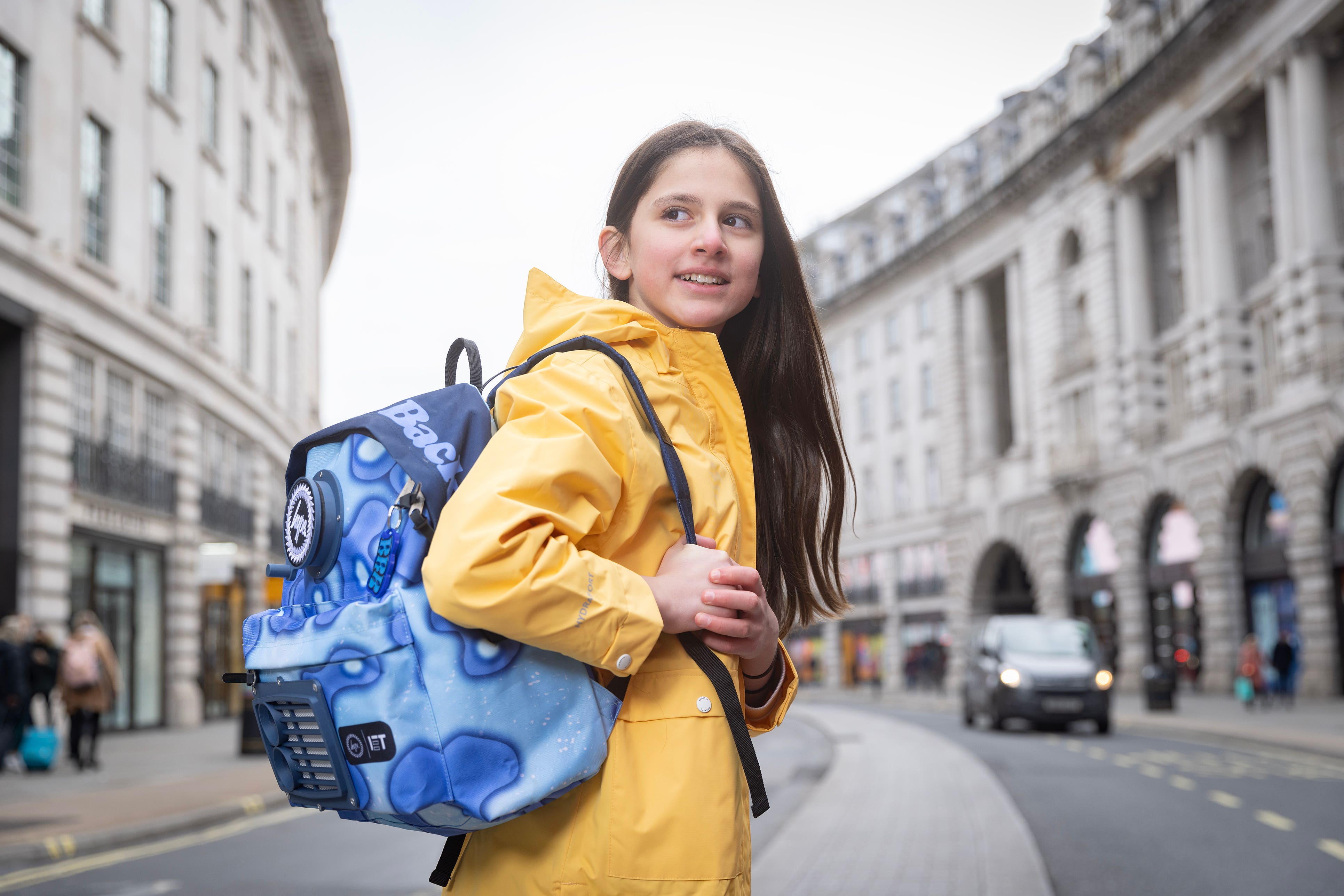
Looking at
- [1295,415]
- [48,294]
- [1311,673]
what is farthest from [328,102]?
[1311,673]

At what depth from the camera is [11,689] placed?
13.8 m

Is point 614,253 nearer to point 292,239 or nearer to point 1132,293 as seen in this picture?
point 292,239

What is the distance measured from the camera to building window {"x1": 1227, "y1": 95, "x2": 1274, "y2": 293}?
31.6 meters

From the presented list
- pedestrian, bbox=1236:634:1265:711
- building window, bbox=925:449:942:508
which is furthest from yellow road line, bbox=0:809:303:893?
building window, bbox=925:449:942:508

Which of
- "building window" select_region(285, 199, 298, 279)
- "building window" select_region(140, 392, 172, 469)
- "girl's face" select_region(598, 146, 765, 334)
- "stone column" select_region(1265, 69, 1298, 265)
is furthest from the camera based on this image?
"building window" select_region(285, 199, 298, 279)

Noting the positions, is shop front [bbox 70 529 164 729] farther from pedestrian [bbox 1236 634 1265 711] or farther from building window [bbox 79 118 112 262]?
pedestrian [bbox 1236 634 1265 711]

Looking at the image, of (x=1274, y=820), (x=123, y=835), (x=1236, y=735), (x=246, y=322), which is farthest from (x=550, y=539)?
(x=246, y=322)

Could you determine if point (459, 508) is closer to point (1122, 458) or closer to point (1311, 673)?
point (1311, 673)

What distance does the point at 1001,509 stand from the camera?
45.2 m

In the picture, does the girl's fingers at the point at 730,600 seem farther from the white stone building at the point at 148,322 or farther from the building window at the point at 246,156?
the building window at the point at 246,156

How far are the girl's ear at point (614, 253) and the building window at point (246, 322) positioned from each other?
2874 centimetres

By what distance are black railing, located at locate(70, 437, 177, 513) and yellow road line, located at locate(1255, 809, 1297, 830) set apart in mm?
17037

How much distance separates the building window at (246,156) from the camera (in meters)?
29.4

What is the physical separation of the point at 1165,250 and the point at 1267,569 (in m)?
11.6
